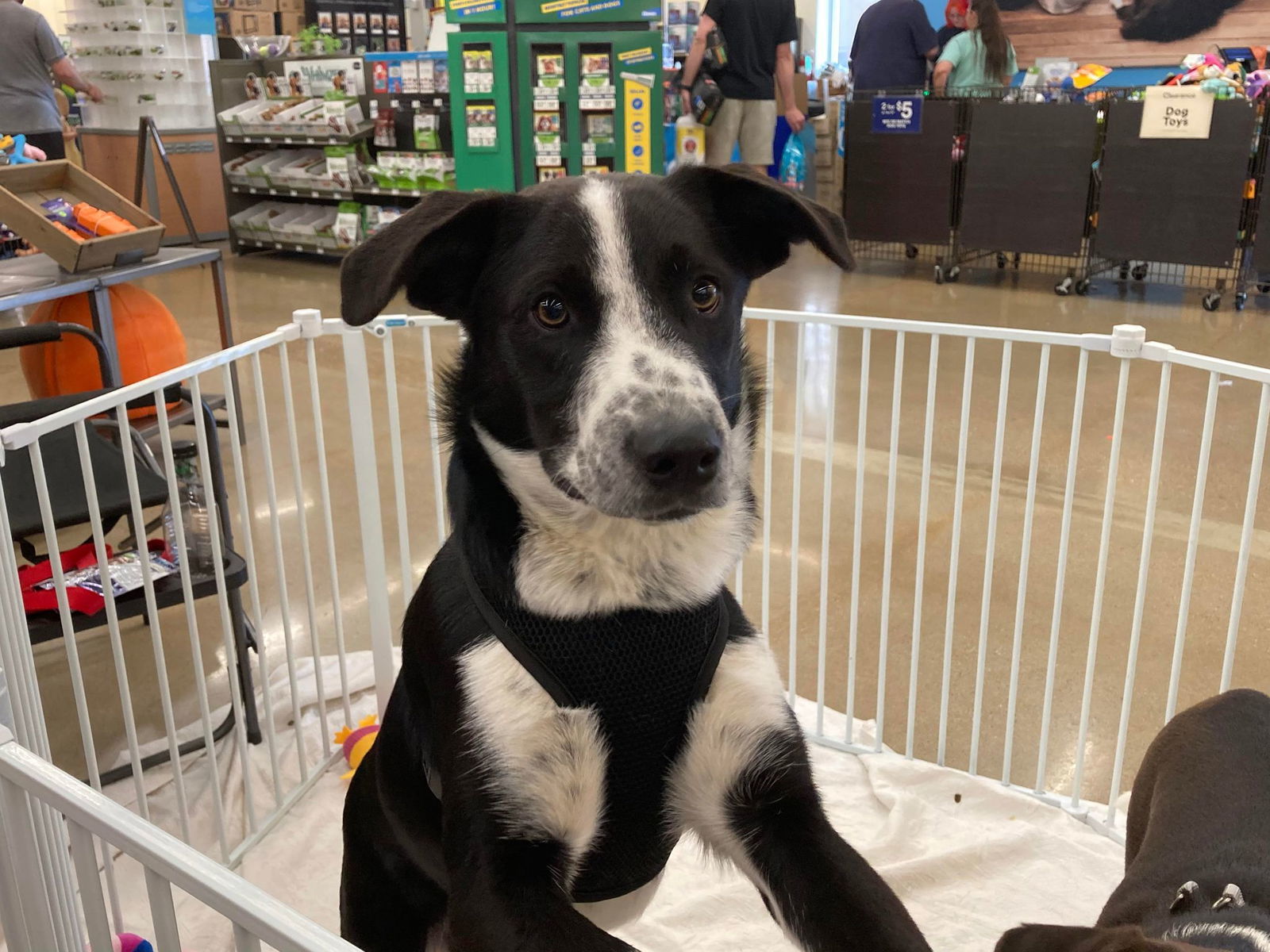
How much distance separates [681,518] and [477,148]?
538cm

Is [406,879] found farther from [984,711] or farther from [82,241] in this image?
[82,241]

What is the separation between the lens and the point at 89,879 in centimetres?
80

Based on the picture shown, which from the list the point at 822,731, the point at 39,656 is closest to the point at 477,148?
the point at 39,656

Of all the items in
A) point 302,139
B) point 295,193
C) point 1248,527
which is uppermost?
point 302,139

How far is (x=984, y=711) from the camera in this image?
2414mm

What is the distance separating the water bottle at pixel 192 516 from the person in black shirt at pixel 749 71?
4.36 m

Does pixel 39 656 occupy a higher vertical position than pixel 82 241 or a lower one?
lower

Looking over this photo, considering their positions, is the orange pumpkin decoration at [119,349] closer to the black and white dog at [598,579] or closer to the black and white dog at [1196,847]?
the black and white dog at [598,579]

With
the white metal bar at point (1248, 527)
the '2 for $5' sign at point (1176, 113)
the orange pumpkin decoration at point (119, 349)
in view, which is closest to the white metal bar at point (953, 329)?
the white metal bar at point (1248, 527)

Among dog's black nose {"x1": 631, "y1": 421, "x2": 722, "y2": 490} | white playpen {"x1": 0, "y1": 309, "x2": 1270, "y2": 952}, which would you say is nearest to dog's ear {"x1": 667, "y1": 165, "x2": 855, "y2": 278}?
dog's black nose {"x1": 631, "y1": 421, "x2": 722, "y2": 490}

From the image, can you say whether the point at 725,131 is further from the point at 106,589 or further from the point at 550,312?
the point at 550,312

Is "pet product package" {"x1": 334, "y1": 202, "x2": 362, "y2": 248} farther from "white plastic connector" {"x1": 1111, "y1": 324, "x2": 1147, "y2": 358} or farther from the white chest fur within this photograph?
the white chest fur

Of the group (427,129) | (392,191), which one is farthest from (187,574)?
(392,191)

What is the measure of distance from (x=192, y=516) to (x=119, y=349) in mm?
1306
